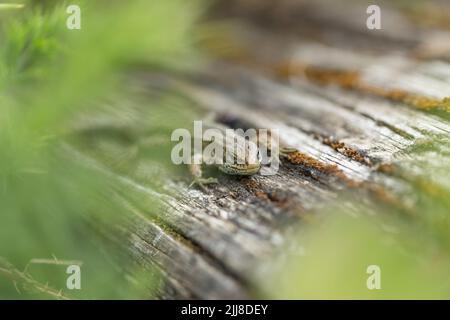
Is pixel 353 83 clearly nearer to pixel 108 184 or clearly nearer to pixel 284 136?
pixel 284 136

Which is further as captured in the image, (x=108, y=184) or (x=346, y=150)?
(x=108, y=184)

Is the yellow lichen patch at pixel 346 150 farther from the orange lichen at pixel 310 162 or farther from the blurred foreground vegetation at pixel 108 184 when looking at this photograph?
the blurred foreground vegetation at pixel 108 184

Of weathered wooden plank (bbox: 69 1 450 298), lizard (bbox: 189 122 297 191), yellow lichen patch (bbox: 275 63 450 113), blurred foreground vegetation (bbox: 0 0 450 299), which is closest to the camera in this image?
blurred foreground vegetation (bbox: 0 0 450 299)

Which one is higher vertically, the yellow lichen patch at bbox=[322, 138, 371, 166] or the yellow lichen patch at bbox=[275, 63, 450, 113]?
the yellow lichen patch at bbox=[275, 63, 450, 113]

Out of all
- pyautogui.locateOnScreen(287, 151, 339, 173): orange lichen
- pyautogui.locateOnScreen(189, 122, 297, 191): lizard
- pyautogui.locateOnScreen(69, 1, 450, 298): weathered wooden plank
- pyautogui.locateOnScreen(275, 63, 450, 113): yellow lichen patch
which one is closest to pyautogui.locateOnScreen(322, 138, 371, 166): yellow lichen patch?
pyautogui.locateOnScreen(69, 1, 450, 298): weathered wooden plank

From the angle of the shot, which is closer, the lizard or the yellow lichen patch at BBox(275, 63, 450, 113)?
the lizard

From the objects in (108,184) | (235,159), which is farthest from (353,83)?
(108,184)

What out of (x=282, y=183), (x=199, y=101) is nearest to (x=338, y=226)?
(x=282, y=183)

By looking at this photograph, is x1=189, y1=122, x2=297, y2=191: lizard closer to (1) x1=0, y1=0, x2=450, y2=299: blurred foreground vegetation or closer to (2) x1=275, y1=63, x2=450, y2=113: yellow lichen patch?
(1) x1=0, y1=0, x2=450, y2=299: blurred foreground vegetation

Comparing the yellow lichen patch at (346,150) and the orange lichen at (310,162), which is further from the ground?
the yellow lichen patch at (346,150)

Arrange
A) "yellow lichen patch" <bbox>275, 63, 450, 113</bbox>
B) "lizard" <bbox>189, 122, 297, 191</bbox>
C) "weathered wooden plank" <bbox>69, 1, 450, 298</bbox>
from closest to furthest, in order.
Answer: "weathered wooden plank" <bbox>69, 1, 450, 298</bbox> → "lizard" <bbox>189, 122, 297, 191</bbox> → "yellow lichen patch" <bbox>275, 63, 450, 113</bbox>

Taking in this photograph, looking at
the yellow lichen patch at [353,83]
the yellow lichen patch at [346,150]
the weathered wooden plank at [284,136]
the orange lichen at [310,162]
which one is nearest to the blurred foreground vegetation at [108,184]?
the weathered wooden plank at [284,136]
